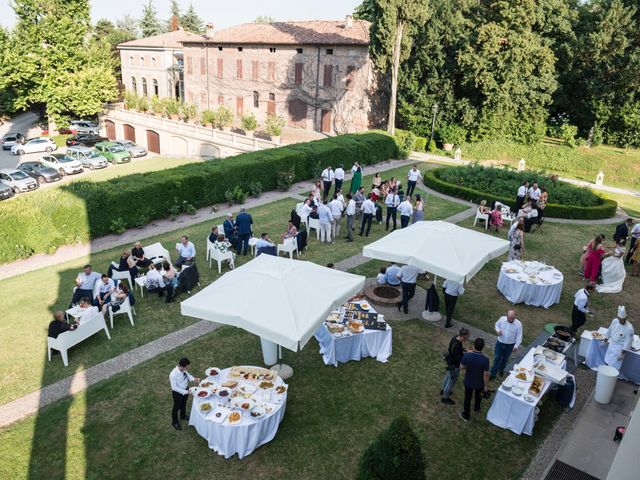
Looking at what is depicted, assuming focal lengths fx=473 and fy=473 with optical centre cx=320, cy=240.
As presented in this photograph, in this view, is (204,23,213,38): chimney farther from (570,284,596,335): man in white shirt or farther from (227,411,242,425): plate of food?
(227,411,242,425): plate of food

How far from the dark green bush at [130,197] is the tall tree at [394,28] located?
961cm

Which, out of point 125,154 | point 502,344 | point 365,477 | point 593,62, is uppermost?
point 593,62

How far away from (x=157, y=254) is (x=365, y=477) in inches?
415

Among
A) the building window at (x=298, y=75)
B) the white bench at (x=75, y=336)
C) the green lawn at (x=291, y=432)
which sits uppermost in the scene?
the building window at (x=298, y=75)

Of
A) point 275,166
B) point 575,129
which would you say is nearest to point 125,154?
point 275,166

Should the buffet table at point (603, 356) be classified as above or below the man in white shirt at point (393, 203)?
below

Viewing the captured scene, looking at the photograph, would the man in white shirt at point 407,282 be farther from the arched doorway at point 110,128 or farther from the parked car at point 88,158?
the arched doorway at point 110,128

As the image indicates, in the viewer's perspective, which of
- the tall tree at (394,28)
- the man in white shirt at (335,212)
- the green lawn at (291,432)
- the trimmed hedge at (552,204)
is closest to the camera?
the green lawn at (291,432)

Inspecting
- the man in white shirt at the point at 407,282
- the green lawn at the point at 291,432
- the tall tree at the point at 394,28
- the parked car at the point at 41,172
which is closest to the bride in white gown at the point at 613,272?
the man in white shirt at the point at 407,282

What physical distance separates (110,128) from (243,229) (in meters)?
46.0

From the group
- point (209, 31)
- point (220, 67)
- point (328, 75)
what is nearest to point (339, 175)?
point (328, 75)

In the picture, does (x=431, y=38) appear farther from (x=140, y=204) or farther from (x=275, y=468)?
(x=275, y=468)

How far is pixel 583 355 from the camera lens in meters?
9.95

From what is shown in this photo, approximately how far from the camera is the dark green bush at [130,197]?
15.3 metres
